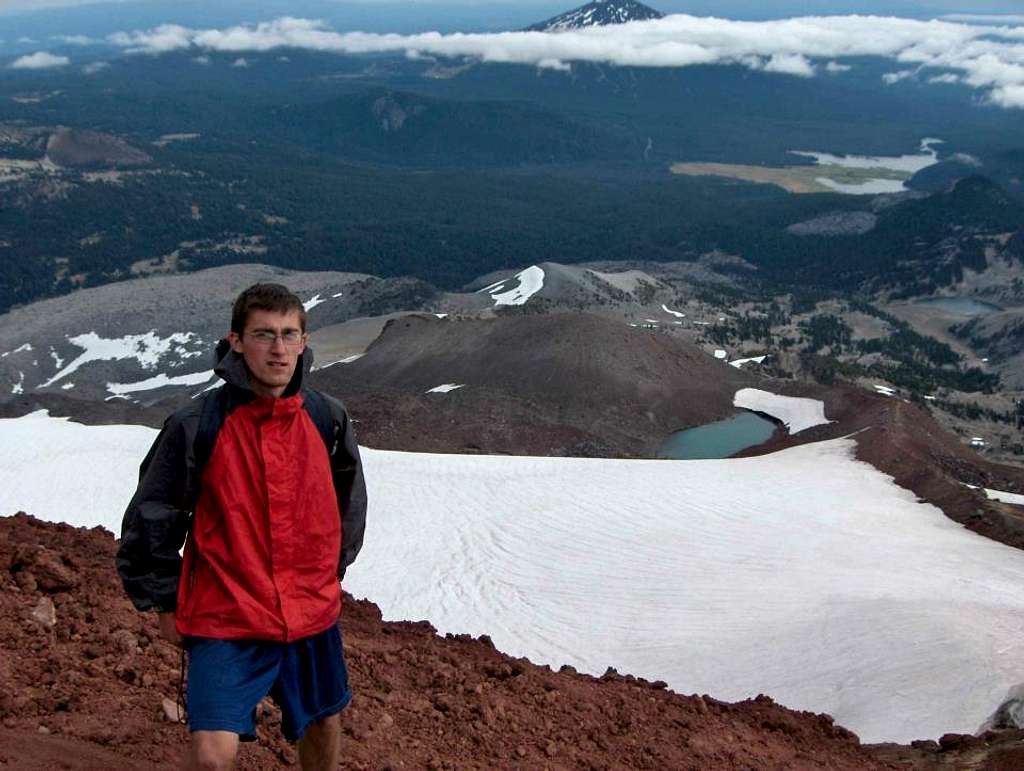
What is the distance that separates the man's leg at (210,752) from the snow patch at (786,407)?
44332mm

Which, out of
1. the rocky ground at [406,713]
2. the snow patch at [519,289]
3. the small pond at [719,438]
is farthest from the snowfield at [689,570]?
the snow patch at [519,289]

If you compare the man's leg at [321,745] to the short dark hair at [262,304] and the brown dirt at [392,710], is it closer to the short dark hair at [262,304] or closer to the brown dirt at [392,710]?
the brown dirt at [392,710]

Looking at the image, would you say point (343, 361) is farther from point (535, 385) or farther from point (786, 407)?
point (786, 407)

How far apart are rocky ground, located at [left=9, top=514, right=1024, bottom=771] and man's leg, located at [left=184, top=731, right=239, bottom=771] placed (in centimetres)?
230

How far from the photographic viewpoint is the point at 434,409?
151 feet

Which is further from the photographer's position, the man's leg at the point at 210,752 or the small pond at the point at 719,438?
the small pond at the point at 719,438

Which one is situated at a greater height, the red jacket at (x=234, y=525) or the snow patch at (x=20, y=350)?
the red jacket at (x=234, y=525)

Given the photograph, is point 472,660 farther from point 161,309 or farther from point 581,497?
point 161,309

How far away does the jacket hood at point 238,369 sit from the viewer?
5812mm

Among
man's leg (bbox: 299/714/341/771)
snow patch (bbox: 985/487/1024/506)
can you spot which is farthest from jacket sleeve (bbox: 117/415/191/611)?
snow patch (bbox: 985/487/1024/506)

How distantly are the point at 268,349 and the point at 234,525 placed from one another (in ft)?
3.19

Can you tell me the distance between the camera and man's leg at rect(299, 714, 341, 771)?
6.14 m

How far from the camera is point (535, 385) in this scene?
2231 inches

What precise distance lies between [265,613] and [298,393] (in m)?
1.21
